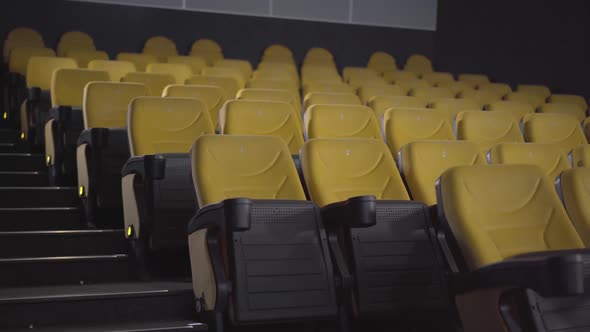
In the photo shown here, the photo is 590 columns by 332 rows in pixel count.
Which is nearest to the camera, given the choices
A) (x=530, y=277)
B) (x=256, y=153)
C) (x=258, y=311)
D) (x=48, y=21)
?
(x=530, y=277)

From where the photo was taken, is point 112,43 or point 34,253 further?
point 112,43

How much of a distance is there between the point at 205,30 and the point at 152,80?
2.57 metres

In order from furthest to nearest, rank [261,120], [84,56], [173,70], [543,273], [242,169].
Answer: [84,56] → [173,70] → [261,120] → [242,169] → [543,273]

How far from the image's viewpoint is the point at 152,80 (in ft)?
11.7

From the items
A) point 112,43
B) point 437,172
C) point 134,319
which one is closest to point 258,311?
point 134,319

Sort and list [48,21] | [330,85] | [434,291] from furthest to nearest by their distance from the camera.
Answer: [48,21] → [330,85] → [434,291]

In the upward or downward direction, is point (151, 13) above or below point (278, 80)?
above

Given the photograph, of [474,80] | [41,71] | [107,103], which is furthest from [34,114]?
[474,80]

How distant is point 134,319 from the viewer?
187 centimetres

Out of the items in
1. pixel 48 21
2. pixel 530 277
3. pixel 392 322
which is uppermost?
pixel 48 21

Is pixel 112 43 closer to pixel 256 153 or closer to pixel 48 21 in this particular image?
pixel 48 21

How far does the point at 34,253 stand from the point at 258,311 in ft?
2.77

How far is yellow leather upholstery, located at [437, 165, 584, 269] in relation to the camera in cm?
162

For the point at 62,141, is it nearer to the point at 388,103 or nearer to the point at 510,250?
the point at 388,103
